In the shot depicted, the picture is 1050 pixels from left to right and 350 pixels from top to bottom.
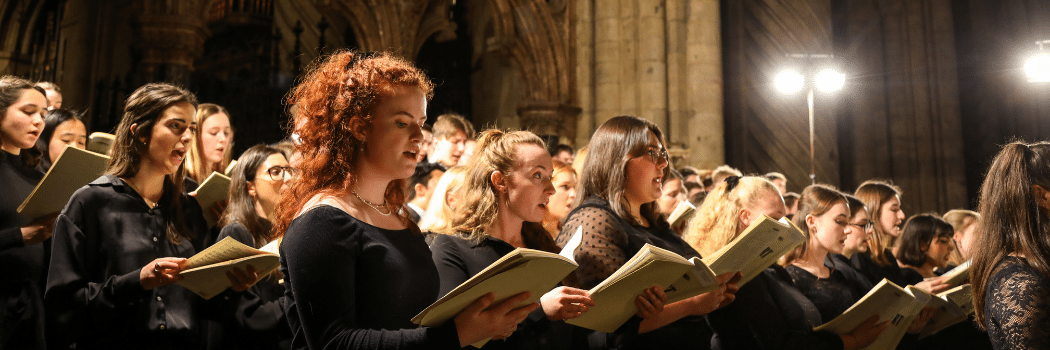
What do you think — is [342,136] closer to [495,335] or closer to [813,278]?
[495,335]

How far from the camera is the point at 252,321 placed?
2.99 meters

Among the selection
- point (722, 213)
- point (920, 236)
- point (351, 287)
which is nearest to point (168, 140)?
point (351, 287)

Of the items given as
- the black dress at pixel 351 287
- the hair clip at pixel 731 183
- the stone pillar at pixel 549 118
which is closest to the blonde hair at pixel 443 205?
the black dress at pixel 351 287

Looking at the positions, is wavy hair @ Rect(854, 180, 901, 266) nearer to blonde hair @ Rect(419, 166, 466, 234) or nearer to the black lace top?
the black lace top

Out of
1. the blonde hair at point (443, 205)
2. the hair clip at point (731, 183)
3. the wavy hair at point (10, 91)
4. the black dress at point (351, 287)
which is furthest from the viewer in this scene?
the hair clip at point (731, 183)

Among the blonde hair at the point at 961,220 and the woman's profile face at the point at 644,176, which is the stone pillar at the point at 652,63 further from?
the woman's profile face at the point at 644,176

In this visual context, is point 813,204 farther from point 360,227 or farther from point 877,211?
point 360,227

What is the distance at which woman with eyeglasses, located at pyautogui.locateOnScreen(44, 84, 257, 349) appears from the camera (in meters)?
2.37

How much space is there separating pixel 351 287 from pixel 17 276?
2.11 meters

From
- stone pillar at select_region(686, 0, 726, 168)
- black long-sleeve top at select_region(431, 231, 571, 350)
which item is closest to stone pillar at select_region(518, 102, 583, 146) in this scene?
stone pillar at select_region(686, 0, 726, 168)

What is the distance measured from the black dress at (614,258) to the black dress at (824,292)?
33.9 inches

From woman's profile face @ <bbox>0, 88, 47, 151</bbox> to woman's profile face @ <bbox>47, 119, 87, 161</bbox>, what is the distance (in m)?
0.61

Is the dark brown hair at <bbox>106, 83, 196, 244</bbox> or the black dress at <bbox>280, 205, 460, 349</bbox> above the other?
the dark brown hair at <bbox>106, 83, 196, 244</bbox>

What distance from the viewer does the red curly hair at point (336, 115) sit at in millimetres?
1686
